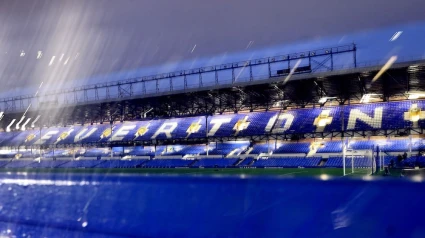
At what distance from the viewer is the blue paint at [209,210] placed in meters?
5.24

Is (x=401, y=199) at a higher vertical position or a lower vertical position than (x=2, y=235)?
higher

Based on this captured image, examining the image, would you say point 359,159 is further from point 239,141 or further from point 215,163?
point 239,141

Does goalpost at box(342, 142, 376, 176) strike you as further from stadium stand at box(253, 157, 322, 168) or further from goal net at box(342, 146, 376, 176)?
stadium stand at box(253, 157, 322, 168)

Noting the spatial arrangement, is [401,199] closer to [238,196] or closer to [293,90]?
[238,196]

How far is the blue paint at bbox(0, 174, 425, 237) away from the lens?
524 centimetres

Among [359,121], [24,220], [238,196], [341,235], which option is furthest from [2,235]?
[359,121]

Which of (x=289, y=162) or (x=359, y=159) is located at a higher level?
(x=359, y=159)

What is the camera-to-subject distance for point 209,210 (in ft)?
20.4

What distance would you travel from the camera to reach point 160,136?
3275 centimetres

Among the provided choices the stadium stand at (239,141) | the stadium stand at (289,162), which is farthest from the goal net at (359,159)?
the stadium stand at (289,162)

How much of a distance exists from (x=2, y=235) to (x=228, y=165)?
2024 cm

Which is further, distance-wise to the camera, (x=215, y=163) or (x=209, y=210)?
(x=215, y=163)

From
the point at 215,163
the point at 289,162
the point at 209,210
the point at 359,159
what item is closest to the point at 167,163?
the point at 215,163


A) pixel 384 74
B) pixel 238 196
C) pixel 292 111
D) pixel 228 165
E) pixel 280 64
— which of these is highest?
pixel 280 64
